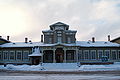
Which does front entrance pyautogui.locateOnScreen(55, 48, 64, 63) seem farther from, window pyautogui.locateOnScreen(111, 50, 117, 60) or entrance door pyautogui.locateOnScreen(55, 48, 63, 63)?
window pyautogui.locateOnScreen(111, 50, 117, 60)

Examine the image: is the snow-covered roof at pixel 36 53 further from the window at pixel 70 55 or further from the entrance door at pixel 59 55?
the window at pixel 70 55

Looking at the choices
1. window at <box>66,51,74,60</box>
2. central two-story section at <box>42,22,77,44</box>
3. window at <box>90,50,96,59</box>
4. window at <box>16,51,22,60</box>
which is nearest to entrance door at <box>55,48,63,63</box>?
window at <box>66,51,74,60</box>

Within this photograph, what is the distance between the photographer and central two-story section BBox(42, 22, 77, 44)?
40.2 meters

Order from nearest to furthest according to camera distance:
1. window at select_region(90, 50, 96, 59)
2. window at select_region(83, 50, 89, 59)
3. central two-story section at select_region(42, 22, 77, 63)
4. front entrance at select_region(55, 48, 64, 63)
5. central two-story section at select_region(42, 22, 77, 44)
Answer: front entrance at select_region(55, 48, 64, 63), central two-story section at select_region(42, 22, 77, 63), central two-story section at select_region(42, 22, 77, 44), window at select_region(83, 50, 89, 59), window at select_region(90, 50, 96, 59)

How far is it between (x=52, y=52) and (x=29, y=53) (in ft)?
19.6

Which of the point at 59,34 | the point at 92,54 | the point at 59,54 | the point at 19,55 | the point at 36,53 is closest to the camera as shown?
the point at 36,53

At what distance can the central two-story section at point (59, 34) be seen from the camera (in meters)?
40.2

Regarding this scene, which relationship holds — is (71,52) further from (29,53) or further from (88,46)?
(29,53)

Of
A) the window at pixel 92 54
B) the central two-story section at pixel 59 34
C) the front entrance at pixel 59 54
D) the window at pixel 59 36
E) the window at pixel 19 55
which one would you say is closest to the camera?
the front entrance at pixel 59 54

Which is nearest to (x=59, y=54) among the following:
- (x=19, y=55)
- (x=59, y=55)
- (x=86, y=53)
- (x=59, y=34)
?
(x=59, y=55)

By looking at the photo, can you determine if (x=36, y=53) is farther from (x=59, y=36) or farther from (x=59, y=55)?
(x=59, y=36)

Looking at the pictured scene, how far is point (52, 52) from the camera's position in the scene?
4034 centimetres

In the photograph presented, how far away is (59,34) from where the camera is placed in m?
40.6

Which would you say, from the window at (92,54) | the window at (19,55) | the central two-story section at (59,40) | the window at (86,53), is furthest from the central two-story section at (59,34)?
the window at (19,55)
